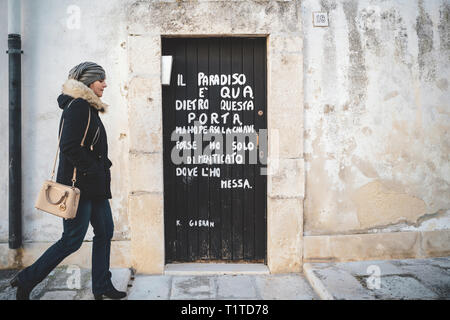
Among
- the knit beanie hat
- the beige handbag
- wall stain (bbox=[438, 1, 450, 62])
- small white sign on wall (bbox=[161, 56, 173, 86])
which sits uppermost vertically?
wall stain (bbox=[438, 1, 450, 62])

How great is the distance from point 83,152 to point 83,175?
0.19 meters

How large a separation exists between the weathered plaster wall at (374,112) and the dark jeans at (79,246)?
78.2 inches

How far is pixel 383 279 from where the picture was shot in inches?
144

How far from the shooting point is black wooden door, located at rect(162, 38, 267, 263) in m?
4.19

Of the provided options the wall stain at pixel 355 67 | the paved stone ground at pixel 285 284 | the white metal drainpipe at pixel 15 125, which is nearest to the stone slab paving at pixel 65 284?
the paved stone ground at pixel 285 284

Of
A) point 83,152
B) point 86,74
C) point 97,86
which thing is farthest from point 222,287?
point 86,74

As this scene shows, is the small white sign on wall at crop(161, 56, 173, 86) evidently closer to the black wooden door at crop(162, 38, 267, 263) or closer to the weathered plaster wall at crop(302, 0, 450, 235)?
the black wooden door at crop(162, 38, 267, 263)

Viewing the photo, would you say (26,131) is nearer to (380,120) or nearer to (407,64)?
(380,120)

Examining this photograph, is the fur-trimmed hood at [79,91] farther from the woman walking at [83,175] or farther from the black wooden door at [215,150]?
the black wooden door at [215,150]

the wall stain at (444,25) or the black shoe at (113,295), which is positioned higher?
the wall stain at (444,25)

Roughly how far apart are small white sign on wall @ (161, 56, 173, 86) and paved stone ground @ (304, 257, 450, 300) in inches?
90.6

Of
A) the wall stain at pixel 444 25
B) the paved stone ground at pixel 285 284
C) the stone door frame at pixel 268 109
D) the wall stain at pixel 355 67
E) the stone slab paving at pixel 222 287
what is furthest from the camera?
the wall stain at pixel 444 25

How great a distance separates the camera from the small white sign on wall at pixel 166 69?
4.00 m

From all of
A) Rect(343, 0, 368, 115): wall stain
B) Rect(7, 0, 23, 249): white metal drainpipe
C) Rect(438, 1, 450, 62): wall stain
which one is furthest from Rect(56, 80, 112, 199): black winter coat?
Rect(438, 1, 450, 62): wall stain
